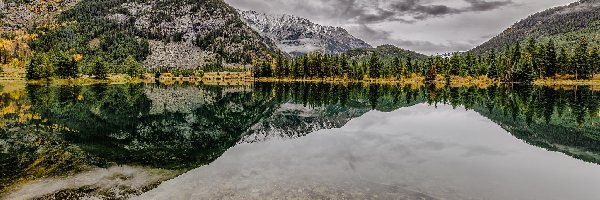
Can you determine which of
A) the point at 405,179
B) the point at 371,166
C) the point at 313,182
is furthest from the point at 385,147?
Answer: the point at 313,182

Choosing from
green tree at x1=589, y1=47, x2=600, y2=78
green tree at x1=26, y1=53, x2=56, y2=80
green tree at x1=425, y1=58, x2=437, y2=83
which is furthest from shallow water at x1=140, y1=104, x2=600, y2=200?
green tree at x1=26, y1=53, x2=56, y2=80

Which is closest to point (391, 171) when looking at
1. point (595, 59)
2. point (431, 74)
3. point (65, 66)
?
point (595, 59)

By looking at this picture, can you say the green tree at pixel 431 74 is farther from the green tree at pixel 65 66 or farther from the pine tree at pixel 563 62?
the green tree at pixel 65 66

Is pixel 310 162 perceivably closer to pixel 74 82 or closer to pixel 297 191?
pixel 297 191

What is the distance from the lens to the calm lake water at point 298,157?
19688 millimetres

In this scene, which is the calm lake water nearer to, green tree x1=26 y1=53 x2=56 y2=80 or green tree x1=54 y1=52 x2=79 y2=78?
green tree x1=26 y1=53 x2=56 y2=80

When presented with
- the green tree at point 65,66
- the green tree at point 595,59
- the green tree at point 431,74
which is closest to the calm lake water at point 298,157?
the green tree at point 595,59

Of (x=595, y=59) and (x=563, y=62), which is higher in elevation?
(x=595, y=59)

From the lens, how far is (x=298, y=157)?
28.9m

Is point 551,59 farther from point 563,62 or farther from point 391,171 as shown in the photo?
point 391,171

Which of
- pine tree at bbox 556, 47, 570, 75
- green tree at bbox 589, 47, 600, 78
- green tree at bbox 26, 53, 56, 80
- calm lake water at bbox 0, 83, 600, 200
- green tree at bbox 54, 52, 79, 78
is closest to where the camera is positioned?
calm lake water at bbox 0, 83, 600, 200

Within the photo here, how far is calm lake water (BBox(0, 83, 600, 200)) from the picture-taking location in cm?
1969

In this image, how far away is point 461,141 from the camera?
3622 cm

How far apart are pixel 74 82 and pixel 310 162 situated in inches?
7492
